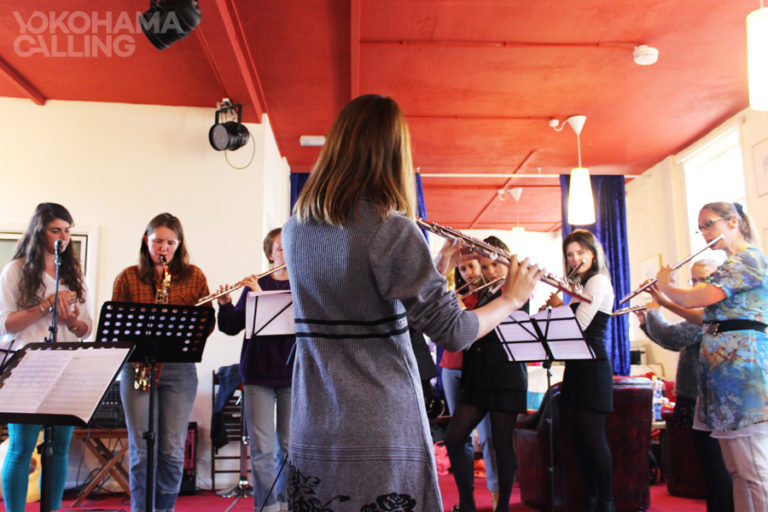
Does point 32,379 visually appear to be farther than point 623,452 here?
No

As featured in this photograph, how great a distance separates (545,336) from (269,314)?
1.29 meters

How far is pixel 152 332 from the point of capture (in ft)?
8.27

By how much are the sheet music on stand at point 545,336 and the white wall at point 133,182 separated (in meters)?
2.70

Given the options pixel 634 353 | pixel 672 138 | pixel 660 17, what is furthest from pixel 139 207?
pixel 634 353

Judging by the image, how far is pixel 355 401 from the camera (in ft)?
4.03

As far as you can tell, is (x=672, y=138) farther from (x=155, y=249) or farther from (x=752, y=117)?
(x=155, y=249)

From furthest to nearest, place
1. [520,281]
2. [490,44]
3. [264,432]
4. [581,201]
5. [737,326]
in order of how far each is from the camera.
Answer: [581,201], [490,44], [264,432], [737,326], [520,281]

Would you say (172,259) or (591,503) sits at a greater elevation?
(172,259)

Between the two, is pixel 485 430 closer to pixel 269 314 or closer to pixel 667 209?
pixel 269 314

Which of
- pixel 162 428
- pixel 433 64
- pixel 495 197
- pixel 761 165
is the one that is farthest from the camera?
pixel 495 197

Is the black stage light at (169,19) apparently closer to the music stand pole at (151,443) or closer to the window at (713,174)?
the music stand pole at (151,443)

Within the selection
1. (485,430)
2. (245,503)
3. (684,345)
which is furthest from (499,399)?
(245,503)

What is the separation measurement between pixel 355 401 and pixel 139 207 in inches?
171

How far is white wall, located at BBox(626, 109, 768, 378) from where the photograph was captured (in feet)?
18.5
